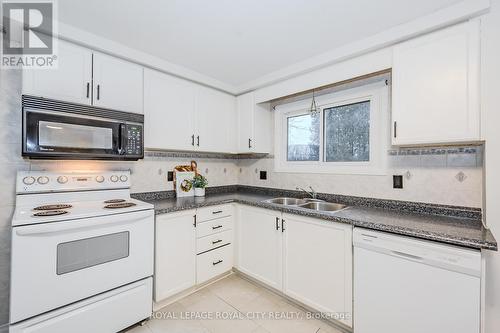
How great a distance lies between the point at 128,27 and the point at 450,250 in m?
2.57

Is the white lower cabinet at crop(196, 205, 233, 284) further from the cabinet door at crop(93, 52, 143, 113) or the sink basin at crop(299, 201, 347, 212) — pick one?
the cabinet door at crop(93, 52, 143, 113)

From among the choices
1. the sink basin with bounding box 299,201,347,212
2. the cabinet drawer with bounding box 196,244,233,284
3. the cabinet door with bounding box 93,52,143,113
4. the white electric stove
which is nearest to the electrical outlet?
the sink basin with bounding box 299,201,347,212

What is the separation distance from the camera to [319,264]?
178 cm

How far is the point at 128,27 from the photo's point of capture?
1690 mm

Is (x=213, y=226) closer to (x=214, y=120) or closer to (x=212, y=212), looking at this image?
(x=212, y=212)

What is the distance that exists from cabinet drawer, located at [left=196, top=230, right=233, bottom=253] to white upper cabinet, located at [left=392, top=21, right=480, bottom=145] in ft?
5.91

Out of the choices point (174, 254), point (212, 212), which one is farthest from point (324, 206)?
point (174, 254)

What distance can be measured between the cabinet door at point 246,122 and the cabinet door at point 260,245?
824 mm

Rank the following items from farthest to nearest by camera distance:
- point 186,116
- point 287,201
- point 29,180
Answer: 1. point 287,201
2. point 186,116
3. point 29,180

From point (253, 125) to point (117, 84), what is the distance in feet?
4.85

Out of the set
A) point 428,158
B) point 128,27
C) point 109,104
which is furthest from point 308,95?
point 109,104

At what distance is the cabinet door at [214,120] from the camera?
2561 mm

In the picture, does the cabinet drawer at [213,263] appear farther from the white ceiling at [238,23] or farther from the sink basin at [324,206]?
the white ceiling at [238,23]
